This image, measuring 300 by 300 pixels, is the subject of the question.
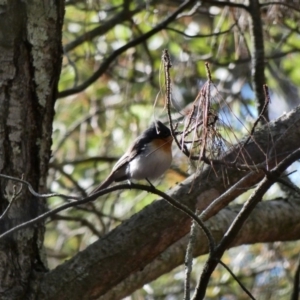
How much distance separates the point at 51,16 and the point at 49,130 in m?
0.40

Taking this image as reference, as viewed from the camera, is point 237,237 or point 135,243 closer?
point 135,243

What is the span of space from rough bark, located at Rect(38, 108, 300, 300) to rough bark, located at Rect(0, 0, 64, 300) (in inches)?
5.2

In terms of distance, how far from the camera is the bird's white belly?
333 centimetres

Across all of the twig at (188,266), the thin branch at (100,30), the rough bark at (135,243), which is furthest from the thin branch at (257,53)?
the twig at (188,266)

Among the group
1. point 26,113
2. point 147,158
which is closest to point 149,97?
point 147,158

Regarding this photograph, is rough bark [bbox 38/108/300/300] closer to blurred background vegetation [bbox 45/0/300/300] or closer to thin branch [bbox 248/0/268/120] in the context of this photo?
thin branch [bbox 248/0/268/120]

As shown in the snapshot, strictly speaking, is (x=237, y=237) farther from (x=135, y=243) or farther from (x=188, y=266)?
(x=188, y=266)

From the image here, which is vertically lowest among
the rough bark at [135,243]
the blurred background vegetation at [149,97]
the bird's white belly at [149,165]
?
the rough bark at [135,243]

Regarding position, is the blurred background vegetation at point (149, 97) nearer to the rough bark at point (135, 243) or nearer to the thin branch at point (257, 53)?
the thin branch at point (257, 53)

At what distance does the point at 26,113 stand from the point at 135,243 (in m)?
0.59

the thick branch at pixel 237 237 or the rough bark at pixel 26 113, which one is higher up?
the rough bark at pixel 26 113

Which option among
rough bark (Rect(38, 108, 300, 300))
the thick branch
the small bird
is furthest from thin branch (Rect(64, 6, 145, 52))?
rough bark (Rect(38, 108, 300, 300))

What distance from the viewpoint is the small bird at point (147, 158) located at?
10.9ft

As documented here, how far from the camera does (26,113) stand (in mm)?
2578
